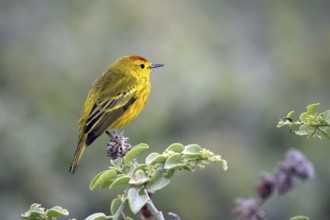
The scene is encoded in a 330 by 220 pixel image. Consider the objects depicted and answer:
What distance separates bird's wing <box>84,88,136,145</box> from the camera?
13.0ft

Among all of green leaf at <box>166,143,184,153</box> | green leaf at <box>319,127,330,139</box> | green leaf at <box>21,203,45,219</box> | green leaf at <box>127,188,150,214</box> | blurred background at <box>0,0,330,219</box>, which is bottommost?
green leaf at <box>127,188,150,214</box>

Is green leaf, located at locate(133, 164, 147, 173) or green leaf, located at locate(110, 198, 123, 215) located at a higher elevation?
green leaf, located at locate(133, 164, 147, 173)

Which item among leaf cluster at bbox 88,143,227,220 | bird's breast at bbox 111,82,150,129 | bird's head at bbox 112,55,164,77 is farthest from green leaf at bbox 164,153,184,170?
bird's head at bbox 112,55,164,77

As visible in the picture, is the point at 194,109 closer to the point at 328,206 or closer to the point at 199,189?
the point at 199,189

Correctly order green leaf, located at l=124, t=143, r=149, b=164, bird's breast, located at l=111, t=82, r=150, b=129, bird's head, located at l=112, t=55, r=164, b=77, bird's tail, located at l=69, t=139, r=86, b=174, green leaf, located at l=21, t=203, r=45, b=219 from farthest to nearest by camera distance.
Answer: bird's head, located at l=112, t=55, r=164, b=77 < bird's breast, located at l=111, t=82, r=150, b=129 < bird's tail, located at l=69, t=139, r=86, b=174 < green leaf, located at l=124, t=143, r=149, b=164 < green leaf, located at l=21, t=203, r=45, b=219

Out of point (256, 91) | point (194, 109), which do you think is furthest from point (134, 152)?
point (256, 91)

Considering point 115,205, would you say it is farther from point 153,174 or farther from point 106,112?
point 106,112

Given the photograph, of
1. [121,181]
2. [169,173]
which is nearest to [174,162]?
[169,173]

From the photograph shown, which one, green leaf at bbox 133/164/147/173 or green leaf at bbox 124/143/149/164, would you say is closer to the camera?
green leaf at bbox 133/164/147/173

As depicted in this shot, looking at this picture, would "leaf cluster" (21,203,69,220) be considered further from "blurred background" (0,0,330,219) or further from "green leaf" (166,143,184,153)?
"blurred background" (0,0,330,219)

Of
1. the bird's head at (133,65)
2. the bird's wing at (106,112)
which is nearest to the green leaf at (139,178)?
the bird's wing at (106,112)

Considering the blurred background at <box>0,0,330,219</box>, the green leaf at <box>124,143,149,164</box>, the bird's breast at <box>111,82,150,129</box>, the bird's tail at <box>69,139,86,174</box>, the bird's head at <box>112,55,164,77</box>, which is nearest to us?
the green leaf at <box>124,143,149,164</box>

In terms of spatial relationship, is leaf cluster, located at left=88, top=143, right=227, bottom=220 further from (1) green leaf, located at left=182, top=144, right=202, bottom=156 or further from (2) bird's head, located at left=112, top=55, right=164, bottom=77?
(2) bird's head, located at left=112, top=55, right=164, bottom=77

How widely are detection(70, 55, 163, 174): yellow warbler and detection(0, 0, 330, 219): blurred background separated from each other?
7.22ft
